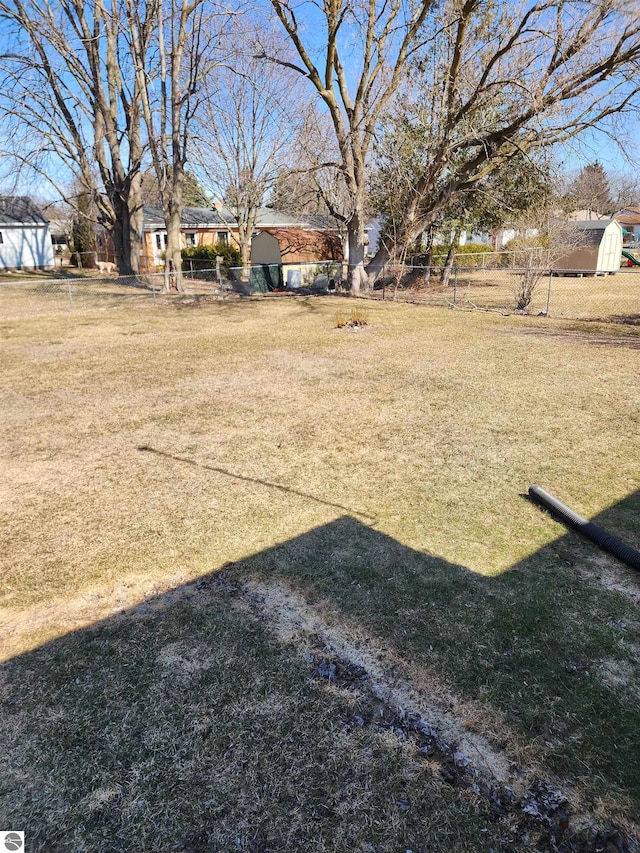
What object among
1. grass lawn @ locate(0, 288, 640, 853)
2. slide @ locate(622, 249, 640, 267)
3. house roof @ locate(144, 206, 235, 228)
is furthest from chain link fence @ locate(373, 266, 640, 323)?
house roof @ locate(144, 206, 235, 228)

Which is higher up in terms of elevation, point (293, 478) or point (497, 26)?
point (497, 26)

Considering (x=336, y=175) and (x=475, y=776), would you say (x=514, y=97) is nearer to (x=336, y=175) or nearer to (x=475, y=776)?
(x=336, y=175)

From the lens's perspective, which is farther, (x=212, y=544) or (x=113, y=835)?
(x=212, y=544)

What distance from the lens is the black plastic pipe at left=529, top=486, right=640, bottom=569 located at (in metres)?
3.25

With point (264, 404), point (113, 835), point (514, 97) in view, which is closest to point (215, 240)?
point (514, 97)

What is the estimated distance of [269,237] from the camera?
113ft

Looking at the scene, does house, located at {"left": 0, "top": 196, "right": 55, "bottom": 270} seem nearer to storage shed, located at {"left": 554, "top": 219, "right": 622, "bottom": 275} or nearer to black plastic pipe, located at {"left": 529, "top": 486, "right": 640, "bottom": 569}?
storage shed, located at {"left": 554, "top": 219, "right": 622, "bottom": 275}

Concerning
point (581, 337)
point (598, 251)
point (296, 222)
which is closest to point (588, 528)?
point (581, 337)

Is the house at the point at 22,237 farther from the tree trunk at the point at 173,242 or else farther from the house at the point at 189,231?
the tree trunk at the point at 173,242

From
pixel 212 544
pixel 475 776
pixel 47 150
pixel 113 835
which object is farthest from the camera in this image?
pixel 47 150

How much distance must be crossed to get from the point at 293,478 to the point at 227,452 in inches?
37.2

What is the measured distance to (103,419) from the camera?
6.23m

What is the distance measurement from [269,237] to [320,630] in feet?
114

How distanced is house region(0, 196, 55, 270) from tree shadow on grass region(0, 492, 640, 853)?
35814 mm
